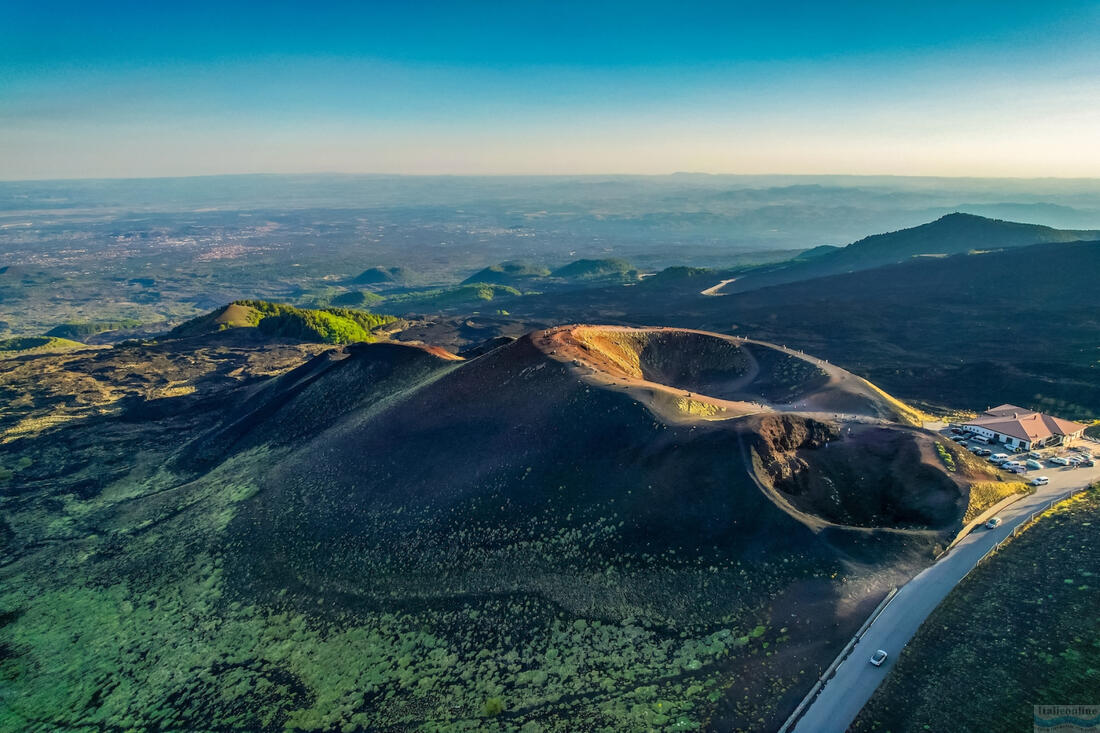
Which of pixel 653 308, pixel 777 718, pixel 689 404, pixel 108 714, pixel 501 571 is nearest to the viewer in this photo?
pixel 777 718

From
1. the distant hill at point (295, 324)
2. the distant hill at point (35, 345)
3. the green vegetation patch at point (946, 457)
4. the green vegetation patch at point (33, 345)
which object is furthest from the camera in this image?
the green vegetation patch at point (33, 345)

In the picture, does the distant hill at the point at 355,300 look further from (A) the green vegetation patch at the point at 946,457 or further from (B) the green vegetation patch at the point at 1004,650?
(B) the green vegetation patch at the point at 1004,650

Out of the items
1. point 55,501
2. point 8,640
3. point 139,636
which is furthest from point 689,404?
point 55,501

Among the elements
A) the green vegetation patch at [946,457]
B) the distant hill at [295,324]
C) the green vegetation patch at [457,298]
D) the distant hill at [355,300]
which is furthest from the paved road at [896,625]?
the distant hill at [355,300]

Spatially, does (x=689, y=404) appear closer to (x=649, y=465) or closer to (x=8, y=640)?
(x=649, y=465)

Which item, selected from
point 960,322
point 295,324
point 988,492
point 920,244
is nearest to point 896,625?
point 988,492
